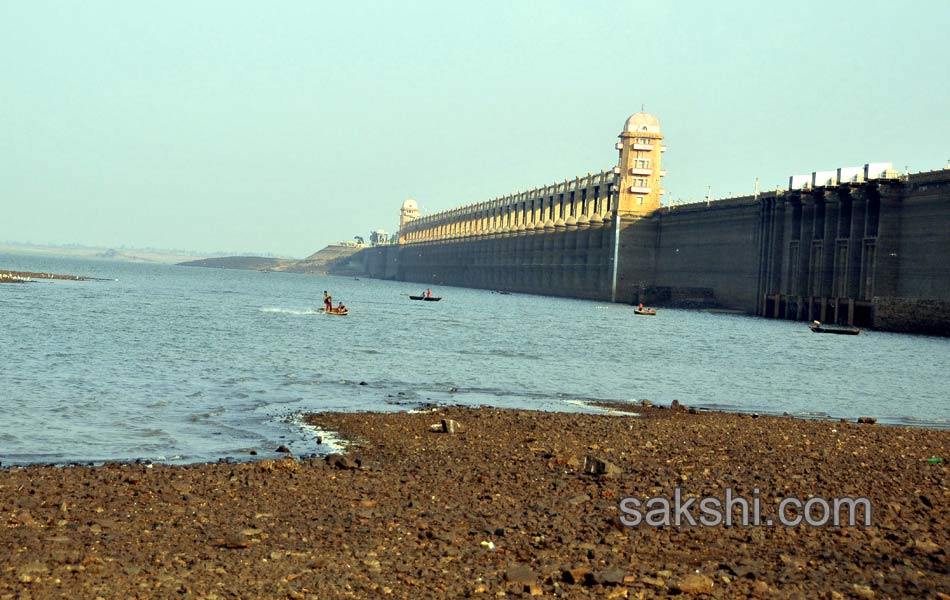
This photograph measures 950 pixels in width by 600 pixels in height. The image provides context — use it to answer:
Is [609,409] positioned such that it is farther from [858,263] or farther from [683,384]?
[858,263]

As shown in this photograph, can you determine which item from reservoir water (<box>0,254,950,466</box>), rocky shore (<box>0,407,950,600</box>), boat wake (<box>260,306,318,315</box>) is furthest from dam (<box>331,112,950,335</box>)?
rocky shore (<box>0,407,950,600</box>)

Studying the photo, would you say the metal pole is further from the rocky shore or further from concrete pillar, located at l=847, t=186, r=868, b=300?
the rocky shore

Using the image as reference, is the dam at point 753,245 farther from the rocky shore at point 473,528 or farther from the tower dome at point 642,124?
the rocky shore at point 473,528

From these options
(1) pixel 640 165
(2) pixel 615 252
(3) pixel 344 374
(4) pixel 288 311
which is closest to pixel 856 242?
(2) pixel 615 252

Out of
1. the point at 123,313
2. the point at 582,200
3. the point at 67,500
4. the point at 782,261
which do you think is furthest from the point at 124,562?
the point at 582,200

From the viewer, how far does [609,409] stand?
1139 inches

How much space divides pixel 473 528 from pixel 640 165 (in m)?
123

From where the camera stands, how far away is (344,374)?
36.5 meters

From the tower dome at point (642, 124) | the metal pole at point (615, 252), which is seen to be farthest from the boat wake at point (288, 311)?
the tower dome at point (642, 124)

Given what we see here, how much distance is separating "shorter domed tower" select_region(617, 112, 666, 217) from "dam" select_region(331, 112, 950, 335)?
0.17 meters

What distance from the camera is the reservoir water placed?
2248 cm

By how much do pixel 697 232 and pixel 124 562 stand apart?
105647 millimetres

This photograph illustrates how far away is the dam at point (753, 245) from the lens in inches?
3039

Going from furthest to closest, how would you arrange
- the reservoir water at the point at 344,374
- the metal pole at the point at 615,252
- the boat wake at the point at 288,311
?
the metal pole at the point at 615,252 < the boat wake at the point at 288,311 < the reservoir water at the point at 344,374
